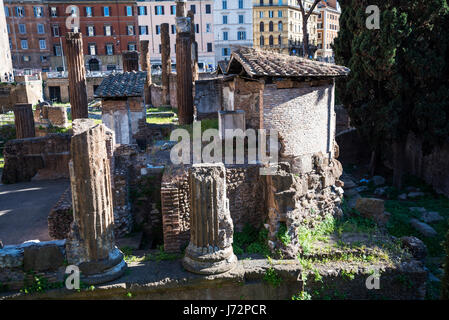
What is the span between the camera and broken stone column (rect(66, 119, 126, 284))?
6348mm

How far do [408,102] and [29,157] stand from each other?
1493 centimetres

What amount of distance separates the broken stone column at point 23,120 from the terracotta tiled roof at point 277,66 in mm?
11219

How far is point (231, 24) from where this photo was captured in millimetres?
46344

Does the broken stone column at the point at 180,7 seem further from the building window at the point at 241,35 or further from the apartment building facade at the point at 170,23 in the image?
the building window at the point at 241,35

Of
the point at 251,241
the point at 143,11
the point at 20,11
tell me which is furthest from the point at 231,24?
the point at 251,241

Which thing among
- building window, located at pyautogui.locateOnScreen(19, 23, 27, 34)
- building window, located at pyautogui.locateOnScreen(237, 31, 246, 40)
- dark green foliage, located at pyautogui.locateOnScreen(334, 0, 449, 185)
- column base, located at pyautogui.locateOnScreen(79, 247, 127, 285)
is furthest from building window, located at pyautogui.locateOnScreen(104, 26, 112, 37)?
column base, located at pyautogui.locateOnScreen(79, 247, 127, 285)

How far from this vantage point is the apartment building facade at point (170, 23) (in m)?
45.3

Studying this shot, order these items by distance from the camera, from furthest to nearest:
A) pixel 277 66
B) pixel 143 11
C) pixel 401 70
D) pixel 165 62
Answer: pixel 143 11 → pixel 165 62 → pixel 401 70 → pixel 277 66

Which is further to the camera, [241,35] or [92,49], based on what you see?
[92,49]

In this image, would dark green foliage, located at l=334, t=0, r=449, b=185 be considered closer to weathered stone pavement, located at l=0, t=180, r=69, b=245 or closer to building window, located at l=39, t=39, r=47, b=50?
weathered stone pavement, located at l=0, t=180, r=69, b=245

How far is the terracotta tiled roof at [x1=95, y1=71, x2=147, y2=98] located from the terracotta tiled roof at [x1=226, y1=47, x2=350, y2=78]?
3.75m

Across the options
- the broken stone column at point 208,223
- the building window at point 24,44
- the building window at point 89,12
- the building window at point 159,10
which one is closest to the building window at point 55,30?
the building window at point 24,44

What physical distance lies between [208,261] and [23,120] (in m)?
13.9

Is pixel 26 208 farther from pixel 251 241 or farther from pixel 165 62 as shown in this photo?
pixel 165 62
